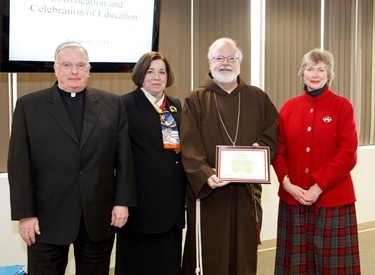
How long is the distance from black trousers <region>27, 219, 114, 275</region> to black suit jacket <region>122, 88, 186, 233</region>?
307mm

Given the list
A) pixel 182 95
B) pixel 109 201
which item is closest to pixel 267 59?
pixel 182 95

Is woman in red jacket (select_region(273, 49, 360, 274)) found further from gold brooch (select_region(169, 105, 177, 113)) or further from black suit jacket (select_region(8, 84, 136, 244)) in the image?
black suit jacket (select_region(8, 84, 136, 244))

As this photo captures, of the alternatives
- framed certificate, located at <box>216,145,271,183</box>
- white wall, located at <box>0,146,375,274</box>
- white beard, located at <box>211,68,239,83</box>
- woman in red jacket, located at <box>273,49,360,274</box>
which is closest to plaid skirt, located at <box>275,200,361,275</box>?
woman in red jacket, located at <box>273,49,360,274</box>

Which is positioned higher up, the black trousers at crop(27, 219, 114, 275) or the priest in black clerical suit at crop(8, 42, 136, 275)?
the priest in black clerical suit at crop(8, 42, 136, 275)

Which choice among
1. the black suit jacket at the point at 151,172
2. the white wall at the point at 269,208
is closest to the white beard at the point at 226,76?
the black suit jacket at the point at 151,172

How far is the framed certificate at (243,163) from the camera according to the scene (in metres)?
2.58

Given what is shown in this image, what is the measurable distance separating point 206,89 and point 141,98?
1.28 feet

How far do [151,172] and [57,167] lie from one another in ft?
1.93

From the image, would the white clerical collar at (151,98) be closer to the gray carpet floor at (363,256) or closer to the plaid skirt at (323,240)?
the plaid skirt at (323,240)

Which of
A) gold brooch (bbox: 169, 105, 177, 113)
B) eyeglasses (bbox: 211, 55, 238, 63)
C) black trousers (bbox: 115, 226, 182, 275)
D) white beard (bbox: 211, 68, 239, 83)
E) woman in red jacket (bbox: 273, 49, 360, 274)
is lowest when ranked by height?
black trousers (bbox: 115, 226, 182, 275)

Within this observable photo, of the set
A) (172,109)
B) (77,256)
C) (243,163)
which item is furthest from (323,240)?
(77,256)

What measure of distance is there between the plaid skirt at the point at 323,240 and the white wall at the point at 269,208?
1564 millimetres

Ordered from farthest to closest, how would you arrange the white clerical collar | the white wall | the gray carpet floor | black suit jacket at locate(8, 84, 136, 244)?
the gray carpet floor < the white wall < the white clerical collar < black suit jacket at locate(8, 84, 136, 244)

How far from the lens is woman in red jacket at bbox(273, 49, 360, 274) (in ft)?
9.09
